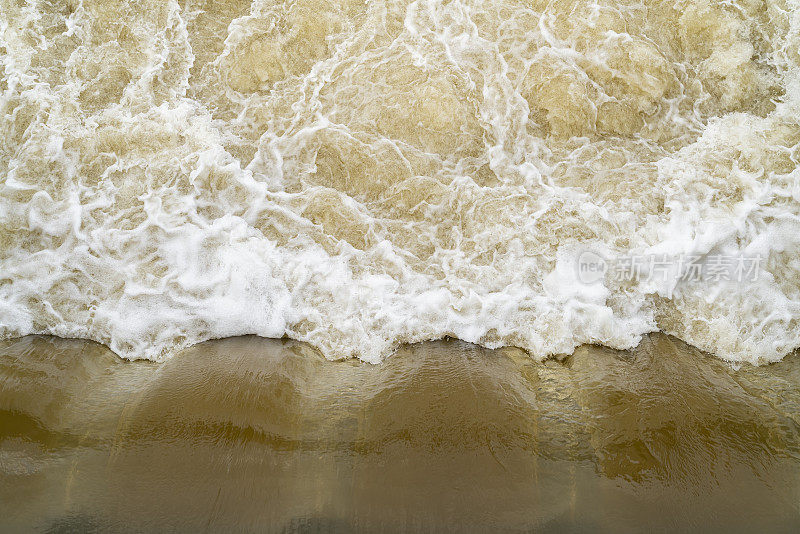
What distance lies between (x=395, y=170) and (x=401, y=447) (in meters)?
2.61

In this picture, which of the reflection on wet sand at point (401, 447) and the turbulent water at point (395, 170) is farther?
the turbulent water at point (395, 170)

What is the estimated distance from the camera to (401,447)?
3.64m

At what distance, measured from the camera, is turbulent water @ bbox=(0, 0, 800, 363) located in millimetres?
4512

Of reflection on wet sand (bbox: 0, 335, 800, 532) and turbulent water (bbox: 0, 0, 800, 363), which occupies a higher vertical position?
turbulent water (bbox: 0, 0, 800, 363)

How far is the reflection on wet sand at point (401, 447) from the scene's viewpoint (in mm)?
3436

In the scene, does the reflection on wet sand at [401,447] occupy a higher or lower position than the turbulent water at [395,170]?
lower

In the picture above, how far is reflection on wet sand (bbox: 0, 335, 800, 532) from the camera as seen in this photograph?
3436 millimetres

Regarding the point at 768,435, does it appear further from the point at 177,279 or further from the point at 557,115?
the point at 177,279

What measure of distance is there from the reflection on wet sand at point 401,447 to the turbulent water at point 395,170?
44 cm

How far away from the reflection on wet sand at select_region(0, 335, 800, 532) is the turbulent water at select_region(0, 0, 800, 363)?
0.44 m

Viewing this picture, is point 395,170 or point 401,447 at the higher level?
point 395,170

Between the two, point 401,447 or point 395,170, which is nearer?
point 401,447

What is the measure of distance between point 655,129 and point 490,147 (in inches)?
63.5

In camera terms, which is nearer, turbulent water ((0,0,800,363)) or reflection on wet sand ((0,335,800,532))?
reflection on wet sand ((0,335,800,532))
